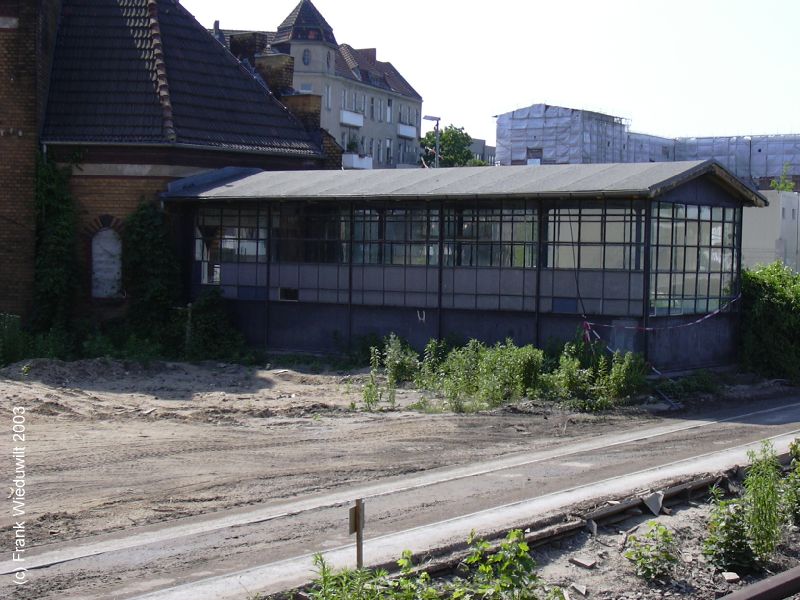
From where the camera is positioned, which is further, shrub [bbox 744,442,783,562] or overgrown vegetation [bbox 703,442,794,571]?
shrub [bbox 744,442,783,562]

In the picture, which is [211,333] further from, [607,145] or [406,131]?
[406,131]

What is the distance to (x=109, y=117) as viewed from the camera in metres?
29.7

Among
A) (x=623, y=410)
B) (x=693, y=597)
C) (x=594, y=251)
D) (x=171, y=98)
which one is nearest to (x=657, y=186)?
(x=594, y=251)

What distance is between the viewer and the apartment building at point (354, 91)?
2886 inches

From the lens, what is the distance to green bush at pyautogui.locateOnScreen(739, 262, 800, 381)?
990 inches

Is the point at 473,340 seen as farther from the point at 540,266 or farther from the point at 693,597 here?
the point at 693,597

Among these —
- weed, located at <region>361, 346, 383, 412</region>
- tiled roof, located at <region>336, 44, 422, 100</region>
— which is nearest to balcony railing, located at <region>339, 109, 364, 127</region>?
tiled roof, located at <region>336, 44, 422, 100</region>

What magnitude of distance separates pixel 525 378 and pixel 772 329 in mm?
7664

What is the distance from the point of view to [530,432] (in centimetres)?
1819

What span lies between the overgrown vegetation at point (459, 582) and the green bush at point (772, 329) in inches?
→ 672

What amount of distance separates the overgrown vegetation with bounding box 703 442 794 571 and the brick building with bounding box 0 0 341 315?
67.8 feet

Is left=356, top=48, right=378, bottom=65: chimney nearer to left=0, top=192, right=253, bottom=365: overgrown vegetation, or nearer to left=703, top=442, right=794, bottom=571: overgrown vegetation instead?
left=0, top=192, right=253, bottom=365: overgrown vegetation

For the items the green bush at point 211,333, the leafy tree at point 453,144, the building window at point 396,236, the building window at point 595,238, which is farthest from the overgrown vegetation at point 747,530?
the leafy tree at point 453,144

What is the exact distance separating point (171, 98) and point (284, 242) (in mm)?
6367
